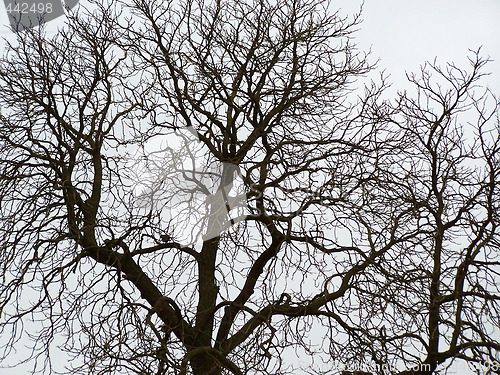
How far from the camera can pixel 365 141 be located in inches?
272

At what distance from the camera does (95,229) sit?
263 inches

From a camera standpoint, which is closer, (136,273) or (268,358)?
(268,358)

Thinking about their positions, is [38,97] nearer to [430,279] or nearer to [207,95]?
[207,95]

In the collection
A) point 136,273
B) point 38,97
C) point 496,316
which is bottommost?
point 496,316

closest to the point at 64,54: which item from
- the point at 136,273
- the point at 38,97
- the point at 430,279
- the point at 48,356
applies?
the point at 38,97

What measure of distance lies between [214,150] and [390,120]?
217 centimetres

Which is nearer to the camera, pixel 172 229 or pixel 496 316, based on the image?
pixel 496 316

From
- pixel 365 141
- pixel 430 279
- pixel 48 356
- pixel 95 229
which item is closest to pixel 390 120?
pixel 365 141

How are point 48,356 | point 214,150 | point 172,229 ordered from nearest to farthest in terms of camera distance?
point 48,356 < point 172,229 < point 214,150

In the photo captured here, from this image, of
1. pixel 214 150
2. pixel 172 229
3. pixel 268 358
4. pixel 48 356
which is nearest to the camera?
pixel 268 358

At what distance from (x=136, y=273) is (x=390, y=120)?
3478 millimetres

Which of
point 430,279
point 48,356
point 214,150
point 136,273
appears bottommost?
point 430,279

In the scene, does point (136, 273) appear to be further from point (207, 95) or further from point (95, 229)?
point (207, 95)

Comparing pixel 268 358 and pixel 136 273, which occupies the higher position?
pixel 136 273
